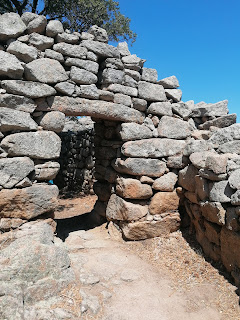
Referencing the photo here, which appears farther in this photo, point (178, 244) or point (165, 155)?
point (165, 155)

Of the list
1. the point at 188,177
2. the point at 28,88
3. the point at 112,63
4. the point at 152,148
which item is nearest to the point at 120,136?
the point at 152,148

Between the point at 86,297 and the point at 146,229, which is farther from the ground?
the point at 146,229

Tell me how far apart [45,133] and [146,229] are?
2272mm

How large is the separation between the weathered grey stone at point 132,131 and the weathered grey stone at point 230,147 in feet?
4.22

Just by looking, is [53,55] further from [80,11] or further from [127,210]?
[80,11]

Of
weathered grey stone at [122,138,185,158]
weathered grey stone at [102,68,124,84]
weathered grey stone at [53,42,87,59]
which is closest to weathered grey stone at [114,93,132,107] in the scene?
weathered grey stone at [102,68,124,84]

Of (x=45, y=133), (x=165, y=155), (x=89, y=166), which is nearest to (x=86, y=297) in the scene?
(x=45, y=133)

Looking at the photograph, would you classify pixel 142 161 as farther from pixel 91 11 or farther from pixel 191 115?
pixel 91 11

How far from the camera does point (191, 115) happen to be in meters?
4.92

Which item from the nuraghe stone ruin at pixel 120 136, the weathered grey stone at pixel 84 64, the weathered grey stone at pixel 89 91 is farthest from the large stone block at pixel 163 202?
the weathered grey stone at pixel 84 64

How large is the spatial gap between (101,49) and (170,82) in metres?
1.48

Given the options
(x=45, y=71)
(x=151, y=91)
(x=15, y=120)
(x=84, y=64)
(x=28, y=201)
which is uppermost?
(x=84, y=64)

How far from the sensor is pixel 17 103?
343cm

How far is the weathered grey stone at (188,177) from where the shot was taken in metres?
3.88
